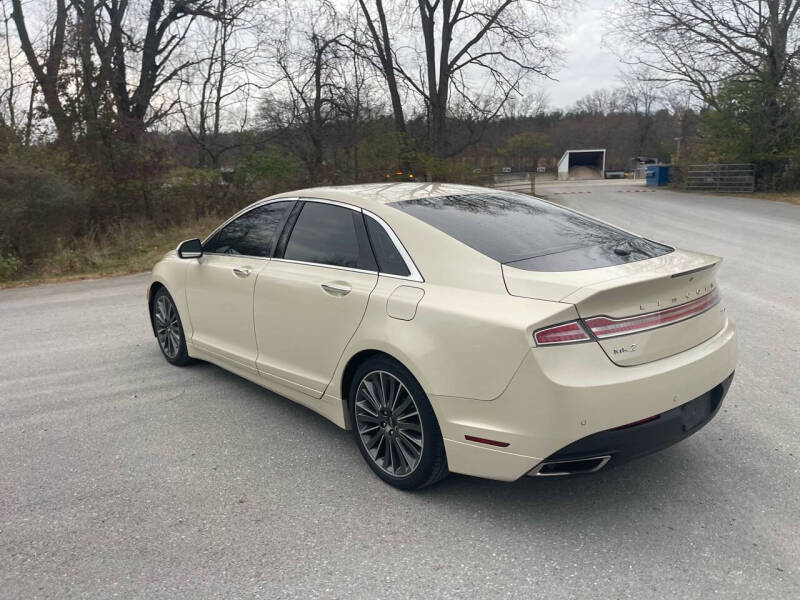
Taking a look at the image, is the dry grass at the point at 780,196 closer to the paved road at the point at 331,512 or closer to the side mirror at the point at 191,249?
A: the paved road at the point at 331,512

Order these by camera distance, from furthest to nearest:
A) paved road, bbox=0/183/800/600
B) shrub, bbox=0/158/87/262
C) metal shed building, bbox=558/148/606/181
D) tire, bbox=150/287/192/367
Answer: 1. metal shed building, bbox=558/148/606/181
2. shrub, bbox=0/158/87/262
3. tire, bbox=150/287/192/367
4. paved road, bbox=0/183/800/600

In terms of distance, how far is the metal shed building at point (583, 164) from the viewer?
73375mm

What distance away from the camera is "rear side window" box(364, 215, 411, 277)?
3373mm

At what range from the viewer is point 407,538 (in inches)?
114

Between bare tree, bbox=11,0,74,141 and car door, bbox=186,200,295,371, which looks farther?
bare tree, bbox=11,0,74,141

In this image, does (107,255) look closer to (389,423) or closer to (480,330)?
(389,423)

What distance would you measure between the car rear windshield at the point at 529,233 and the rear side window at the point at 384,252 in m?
0.18

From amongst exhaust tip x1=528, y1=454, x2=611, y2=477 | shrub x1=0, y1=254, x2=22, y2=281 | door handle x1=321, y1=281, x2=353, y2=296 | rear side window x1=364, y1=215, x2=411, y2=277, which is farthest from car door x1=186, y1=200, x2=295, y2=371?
shrub x1=0, y1=254, x2=22, y2=281

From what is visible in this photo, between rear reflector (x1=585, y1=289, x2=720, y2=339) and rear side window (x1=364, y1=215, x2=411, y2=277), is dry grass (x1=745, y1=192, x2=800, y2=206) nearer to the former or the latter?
rear reflector (x1=585, y1=289, x2=720, y2=339)

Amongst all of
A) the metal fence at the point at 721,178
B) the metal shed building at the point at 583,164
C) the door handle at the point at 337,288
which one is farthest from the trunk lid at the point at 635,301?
the metal shed building at the point at 583,164

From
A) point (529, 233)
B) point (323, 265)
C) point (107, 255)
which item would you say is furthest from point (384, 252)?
point (107, 255)

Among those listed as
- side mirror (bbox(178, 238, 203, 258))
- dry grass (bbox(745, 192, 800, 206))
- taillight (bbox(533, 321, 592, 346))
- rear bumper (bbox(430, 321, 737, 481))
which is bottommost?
dry grass (bbox(745, 192, 800, 206))

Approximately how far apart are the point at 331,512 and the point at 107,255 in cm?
1231

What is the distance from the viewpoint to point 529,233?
354 centimetres
